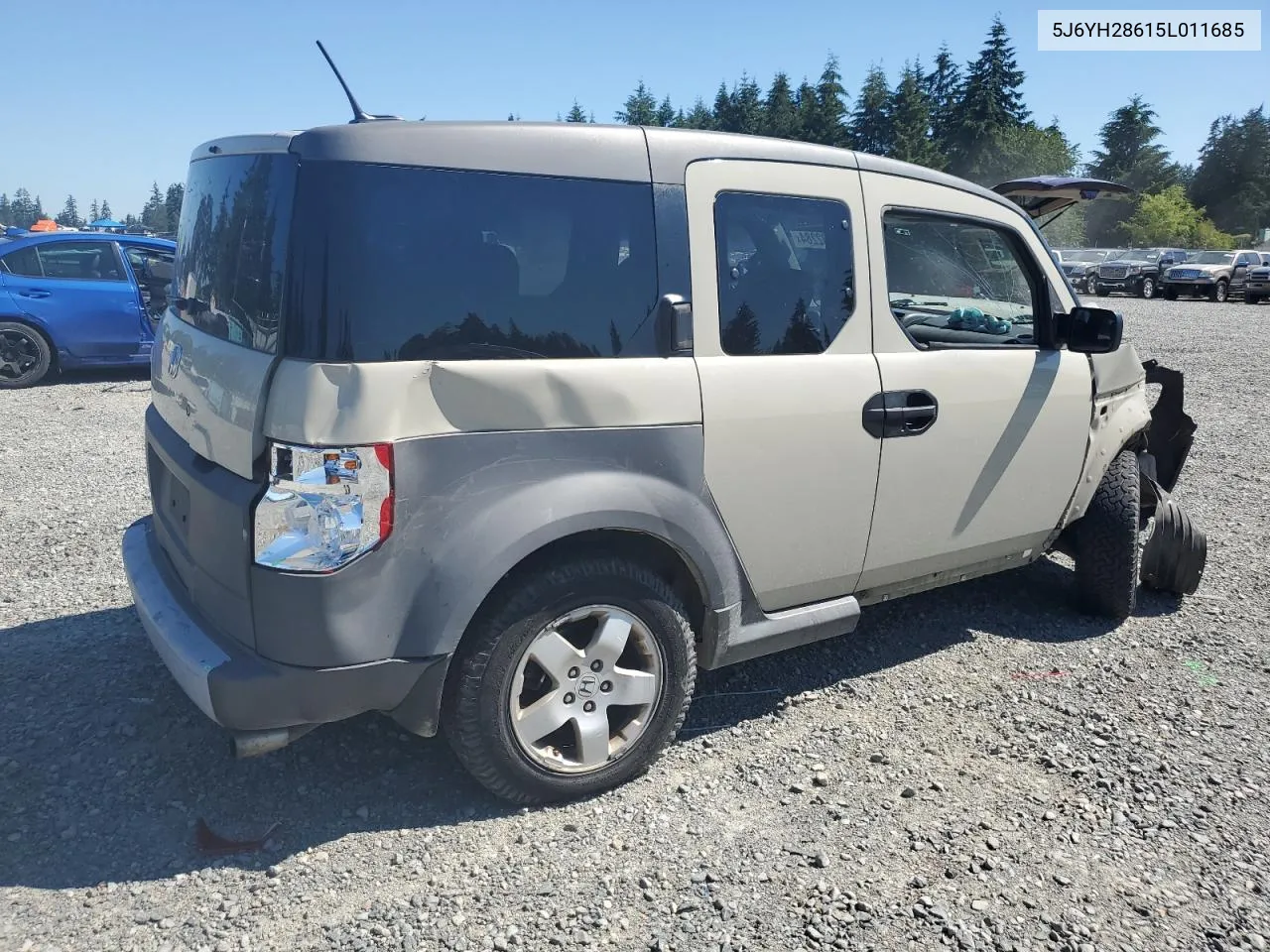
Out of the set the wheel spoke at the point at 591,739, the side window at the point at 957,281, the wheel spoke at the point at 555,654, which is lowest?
the wheel spoke at the point at 591,739

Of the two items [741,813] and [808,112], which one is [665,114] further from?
[741,813]

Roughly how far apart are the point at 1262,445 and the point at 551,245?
8333 millimetres

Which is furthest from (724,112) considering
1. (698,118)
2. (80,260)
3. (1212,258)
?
(80,260)

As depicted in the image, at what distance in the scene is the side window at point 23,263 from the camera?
10086 millimetres

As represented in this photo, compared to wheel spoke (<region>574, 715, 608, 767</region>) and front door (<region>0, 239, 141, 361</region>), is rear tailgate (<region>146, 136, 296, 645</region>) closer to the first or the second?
wheel spoke (<region>574, 715, 608, 767</region>)

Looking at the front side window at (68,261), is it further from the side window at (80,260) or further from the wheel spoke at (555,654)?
the wheel spoke at (555,654)

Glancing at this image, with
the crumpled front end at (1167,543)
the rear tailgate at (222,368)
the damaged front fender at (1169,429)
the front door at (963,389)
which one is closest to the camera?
the rear tailgate at (222,368)

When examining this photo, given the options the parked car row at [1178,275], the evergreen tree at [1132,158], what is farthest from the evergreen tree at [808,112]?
the parked car row at [1178,275]

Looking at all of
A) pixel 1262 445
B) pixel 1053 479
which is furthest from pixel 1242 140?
pixel 1053 479

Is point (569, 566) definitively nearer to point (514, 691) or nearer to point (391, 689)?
point (514, 691)

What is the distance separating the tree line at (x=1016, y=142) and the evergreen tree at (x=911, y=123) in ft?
0.23

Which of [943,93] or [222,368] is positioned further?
[943,93]

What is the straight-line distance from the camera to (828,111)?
242ft

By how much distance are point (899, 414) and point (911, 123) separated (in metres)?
71.0
